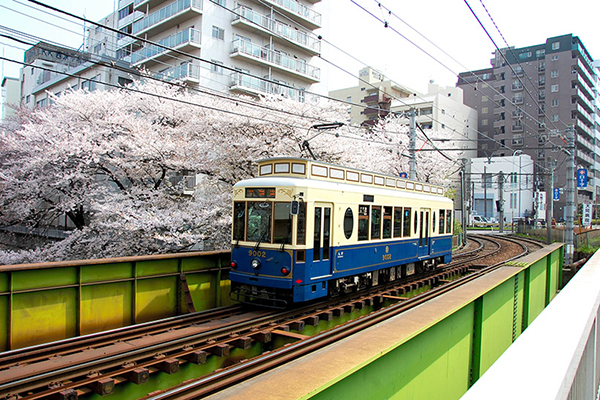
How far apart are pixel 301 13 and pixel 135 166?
75.4 feet

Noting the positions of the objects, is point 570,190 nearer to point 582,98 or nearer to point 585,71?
point 582,98

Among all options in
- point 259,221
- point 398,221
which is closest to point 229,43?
point 398,221

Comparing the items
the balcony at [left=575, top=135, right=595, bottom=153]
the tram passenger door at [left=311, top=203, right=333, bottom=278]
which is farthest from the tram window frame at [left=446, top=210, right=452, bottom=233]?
the balcony at [left=575, top=135, right=595, bottom=153]

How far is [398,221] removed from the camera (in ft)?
41.3

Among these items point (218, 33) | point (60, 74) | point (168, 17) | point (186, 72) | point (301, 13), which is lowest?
point (186, 72)

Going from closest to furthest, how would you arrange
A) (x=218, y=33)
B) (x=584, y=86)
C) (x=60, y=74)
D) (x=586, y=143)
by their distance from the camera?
(x=218, y=33), (x=60, y=74), (x=584, y=86), (x=586, y=143)

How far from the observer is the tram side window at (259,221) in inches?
365

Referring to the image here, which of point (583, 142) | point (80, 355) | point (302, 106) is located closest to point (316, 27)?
point (302, 106)

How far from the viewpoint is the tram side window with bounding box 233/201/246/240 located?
9617 millimetres

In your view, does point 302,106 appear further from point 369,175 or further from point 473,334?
point 473,334

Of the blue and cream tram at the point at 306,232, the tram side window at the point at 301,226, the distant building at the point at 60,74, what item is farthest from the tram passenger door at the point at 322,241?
the distant building at the point at 60,74

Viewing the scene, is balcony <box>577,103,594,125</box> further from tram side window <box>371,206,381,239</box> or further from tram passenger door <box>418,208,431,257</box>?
tram side window <box>371,206,381,239</box>

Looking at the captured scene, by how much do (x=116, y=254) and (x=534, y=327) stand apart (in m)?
16.9

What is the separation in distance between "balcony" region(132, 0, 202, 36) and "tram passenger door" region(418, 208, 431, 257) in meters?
23.6
